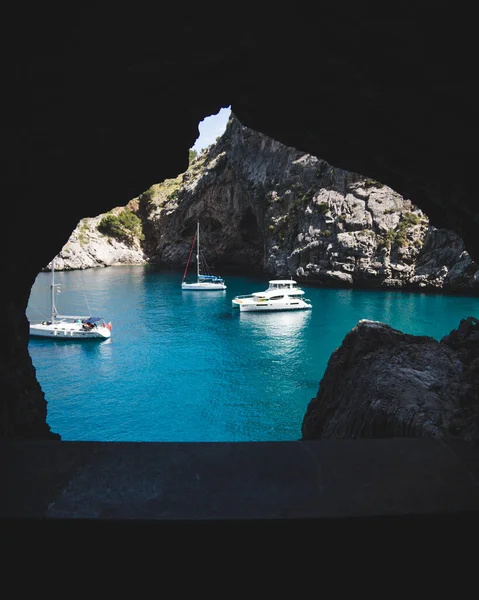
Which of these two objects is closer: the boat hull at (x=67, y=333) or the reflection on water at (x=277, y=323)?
the boat hull at (x=67, y=333)

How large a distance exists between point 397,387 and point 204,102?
9.60 metres

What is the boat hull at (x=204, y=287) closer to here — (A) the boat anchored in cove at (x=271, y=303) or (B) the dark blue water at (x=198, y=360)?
(B) the dark blue water at (x=198, y=360)

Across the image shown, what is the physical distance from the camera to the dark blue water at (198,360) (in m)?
26.3

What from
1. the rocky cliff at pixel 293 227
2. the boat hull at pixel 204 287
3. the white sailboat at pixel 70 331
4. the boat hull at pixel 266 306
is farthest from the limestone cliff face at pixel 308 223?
the white sailboat at pixel 70 331

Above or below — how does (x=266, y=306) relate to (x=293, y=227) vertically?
below

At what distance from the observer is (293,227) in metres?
79.6

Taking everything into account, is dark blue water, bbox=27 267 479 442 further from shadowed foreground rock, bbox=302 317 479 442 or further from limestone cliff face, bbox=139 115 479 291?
shadowed foreground rock, bbox=302 317 479 442

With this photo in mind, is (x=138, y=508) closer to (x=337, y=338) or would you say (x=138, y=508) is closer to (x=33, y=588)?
(x=33, y=588)

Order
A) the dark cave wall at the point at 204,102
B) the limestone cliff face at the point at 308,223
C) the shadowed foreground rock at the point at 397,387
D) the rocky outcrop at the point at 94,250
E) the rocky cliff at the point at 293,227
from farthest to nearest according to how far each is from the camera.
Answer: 1. the rocky outcrop at the point at 94,250
2. the rocky cliff at the point at 293,227
3. the limestone cliff face at the point at 308,223
4. the shadowed foreground rock at the point at 397,387
5. the dark cave wall at the point at 204,102

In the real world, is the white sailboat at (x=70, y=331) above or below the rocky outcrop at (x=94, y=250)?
below

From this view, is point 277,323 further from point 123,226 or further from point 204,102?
point 123,226

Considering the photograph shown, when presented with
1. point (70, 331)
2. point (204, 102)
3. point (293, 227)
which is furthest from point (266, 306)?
point (204, 102)

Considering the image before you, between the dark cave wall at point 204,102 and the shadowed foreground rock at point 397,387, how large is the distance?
5.30m

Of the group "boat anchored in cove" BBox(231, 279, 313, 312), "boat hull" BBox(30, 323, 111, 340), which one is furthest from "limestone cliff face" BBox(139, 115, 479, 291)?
"boat hull" BBox(30, 323, 111, 340)
